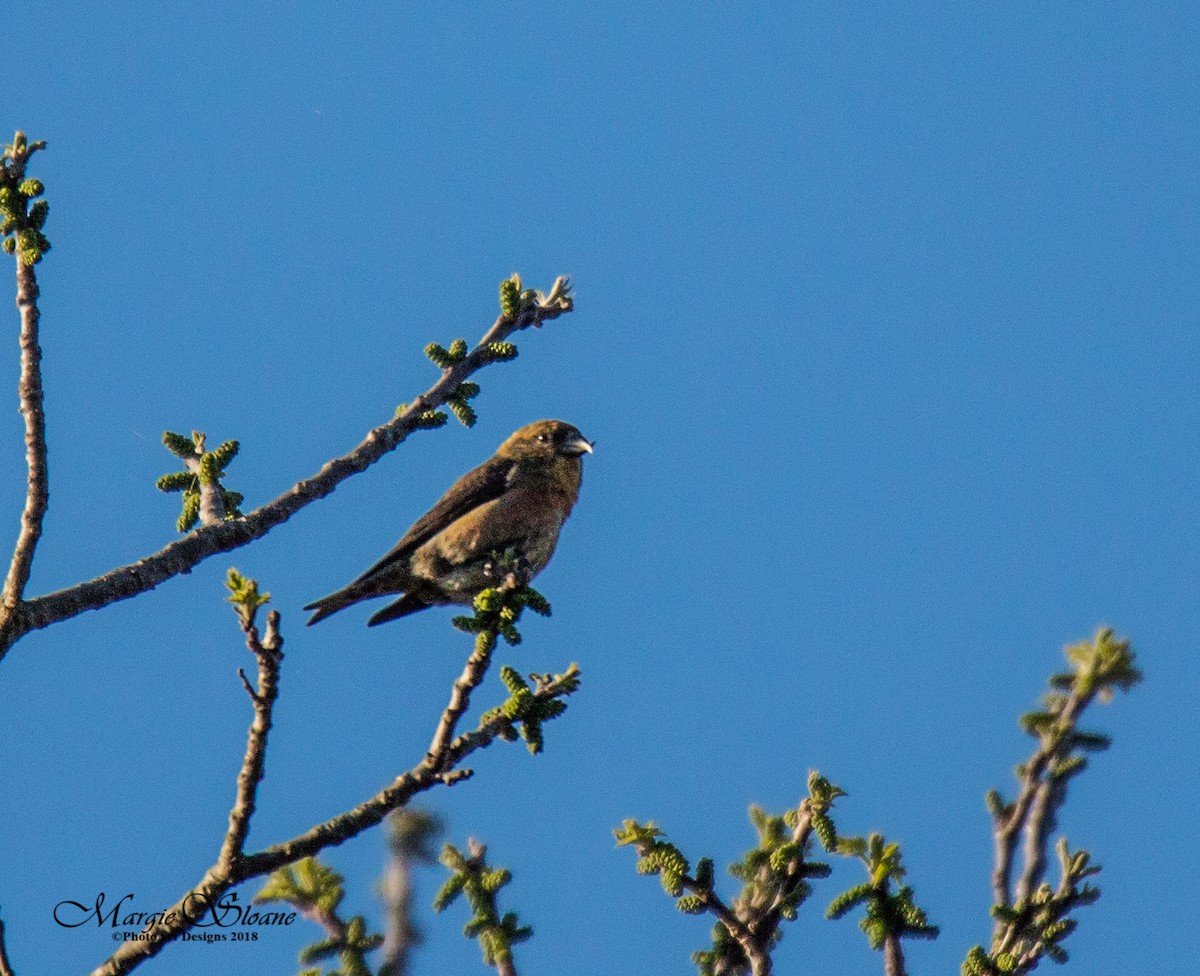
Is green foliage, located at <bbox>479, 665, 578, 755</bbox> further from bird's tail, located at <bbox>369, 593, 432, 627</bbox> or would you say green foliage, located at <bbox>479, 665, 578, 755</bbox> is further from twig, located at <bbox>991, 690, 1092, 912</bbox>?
bird's tail, located at <bbox>369, 593, 432, 627</bbox>

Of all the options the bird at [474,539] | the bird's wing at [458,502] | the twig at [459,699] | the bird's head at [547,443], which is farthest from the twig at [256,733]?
the bird's head at [547,443]

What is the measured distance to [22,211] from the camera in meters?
5.45

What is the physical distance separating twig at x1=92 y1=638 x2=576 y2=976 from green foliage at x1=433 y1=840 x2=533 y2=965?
50cm

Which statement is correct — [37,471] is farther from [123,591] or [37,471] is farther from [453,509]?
[453,509]

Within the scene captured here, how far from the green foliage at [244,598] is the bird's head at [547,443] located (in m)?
4.90

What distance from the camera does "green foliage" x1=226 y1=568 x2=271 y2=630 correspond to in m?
4.53

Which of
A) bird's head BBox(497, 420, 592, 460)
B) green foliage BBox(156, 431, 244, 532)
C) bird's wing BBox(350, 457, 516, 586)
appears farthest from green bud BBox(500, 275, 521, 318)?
bird's head BBox(497, 420, 592, 460)

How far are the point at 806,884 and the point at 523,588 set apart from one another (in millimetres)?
1484

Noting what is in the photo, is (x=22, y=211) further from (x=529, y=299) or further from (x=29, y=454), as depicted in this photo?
(x=529, y=299)

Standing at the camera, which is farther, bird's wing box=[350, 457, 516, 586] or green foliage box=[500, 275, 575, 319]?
bird's wing box=[350, 457, 516, 586]

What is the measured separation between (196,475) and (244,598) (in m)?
1.87

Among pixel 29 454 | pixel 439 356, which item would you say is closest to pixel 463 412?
pixel 439 356

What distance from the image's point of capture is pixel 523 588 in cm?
555

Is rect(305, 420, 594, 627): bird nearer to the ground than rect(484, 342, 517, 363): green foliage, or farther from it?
farther from it
